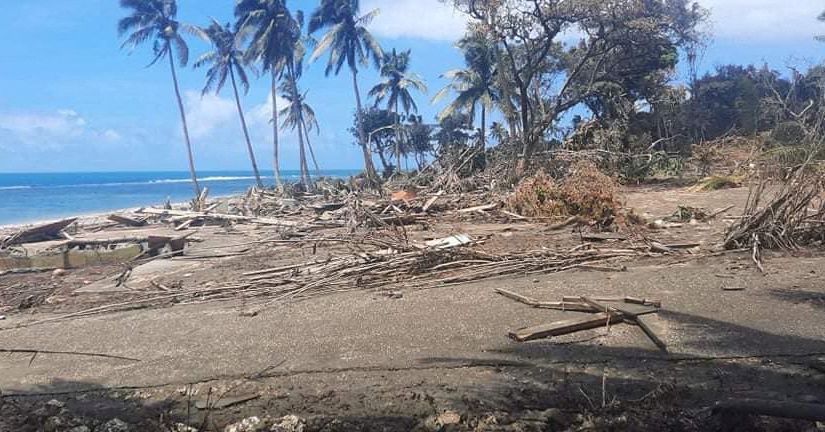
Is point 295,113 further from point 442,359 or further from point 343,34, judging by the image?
point 442,359

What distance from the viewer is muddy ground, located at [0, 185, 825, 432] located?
14.1 ft

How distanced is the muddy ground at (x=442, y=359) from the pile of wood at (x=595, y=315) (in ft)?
0.28

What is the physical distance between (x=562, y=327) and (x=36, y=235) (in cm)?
1439

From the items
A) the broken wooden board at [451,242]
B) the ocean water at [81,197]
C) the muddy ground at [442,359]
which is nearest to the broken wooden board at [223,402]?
the muddy ground at [442,359]

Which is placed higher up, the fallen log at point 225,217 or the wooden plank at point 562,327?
the wooden plank at point 562,327

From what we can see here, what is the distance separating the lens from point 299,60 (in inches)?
1503

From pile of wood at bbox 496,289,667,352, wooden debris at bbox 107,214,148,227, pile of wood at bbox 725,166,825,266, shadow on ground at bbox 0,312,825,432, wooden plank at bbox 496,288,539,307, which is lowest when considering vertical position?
wooden debris at bbox 107,214,148,227

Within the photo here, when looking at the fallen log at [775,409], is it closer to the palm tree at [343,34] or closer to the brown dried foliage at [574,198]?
the brown dried foliage at [574,198]

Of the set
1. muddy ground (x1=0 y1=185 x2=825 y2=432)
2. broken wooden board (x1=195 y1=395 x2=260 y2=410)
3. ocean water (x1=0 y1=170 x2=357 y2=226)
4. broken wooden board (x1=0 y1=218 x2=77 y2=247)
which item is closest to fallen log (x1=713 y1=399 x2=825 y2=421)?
muddy ground (x1=0 y1=185 x2=825 y2=432)

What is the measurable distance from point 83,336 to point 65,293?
10.4 feet

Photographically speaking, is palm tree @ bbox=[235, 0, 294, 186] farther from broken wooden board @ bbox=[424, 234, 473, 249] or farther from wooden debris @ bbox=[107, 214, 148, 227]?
broken wooden board @ bbox=[424, 234, 473, 249]

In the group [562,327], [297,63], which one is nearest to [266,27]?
[297,63]

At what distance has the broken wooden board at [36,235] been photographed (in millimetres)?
15070

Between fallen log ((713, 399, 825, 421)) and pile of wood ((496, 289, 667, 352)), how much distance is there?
147 centimetres
